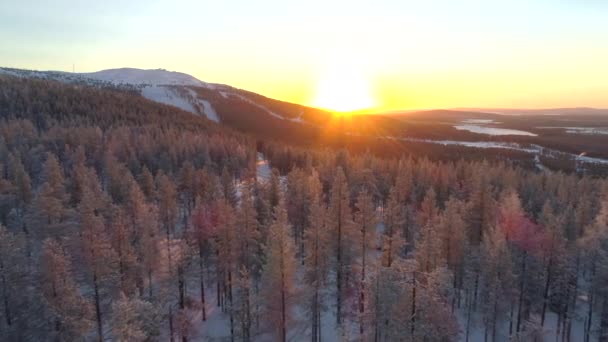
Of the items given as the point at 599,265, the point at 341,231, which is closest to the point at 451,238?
the point at 341,231

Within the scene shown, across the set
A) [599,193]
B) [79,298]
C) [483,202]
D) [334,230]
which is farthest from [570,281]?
[79,298]

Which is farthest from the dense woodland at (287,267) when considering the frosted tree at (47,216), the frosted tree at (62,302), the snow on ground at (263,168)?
the snow on ground at (263,168)

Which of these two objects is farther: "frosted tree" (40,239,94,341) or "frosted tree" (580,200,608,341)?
"frosted tree" (580,200,608,341)

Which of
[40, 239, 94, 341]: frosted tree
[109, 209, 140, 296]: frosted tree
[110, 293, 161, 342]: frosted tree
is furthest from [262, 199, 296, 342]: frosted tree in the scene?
[40, 239, 94, 341]: frosted tree

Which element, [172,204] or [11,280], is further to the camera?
[172,204]

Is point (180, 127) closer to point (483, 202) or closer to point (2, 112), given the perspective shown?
point (2, 112)

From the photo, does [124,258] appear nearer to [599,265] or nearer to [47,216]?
[47,216]

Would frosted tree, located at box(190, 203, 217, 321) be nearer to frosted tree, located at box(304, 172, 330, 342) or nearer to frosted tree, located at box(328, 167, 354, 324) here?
frosted tree, located at box(304, 172, 330, 342)

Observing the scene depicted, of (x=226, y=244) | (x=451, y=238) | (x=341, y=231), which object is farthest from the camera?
(x=451, y=238)

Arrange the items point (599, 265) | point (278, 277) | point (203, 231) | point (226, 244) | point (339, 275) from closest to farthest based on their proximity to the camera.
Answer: point (278, 277) < point (599, 265) < point (226, 244) < point (339, 275) < point (203, 231)
